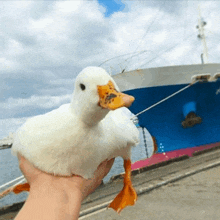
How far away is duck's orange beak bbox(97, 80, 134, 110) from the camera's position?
3.39ft

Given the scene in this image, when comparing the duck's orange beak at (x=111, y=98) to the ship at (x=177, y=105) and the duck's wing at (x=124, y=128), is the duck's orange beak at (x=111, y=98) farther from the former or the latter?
the ship at (x=177, y=105)

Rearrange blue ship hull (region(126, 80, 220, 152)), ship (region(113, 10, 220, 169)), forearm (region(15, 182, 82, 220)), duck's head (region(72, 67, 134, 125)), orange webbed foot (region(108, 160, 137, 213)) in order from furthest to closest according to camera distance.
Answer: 1. blue ship hull (region(126, 80, 220, 152))
2. ship (region(113, 10, 220, 169))
3. orange webbed foot (region(108, 160, 137, 213))
4. duck's head (region(72, 67, 134, 125))
5. forearm (region(15, 182, 82, 220))

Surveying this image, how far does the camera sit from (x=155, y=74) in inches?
267

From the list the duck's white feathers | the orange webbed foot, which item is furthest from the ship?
the duck's white feathers

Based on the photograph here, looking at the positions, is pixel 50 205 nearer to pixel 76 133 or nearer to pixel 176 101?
pixel 76 133


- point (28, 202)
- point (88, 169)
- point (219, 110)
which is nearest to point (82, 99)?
point (88, 169)

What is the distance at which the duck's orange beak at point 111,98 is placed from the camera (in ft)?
3.39

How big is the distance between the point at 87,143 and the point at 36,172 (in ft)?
1.12

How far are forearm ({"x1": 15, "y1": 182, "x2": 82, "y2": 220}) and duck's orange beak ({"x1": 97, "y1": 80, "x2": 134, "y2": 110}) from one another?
0.53m

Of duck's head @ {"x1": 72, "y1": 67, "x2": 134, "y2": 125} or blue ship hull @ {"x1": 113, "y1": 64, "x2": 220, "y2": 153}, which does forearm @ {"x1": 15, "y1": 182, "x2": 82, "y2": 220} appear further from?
blue ship hull @ {"x1": 113, "y1": 64, "x2": 220, "y2": 153}

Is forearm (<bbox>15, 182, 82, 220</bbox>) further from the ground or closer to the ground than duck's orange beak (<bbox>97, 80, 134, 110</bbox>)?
closer to the ground

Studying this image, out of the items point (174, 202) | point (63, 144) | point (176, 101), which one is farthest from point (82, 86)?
point (176, 101)

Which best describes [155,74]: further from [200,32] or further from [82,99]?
[82,99]

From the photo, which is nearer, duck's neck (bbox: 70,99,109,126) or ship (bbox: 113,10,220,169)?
duck's neck (bbox: 70,99,109,126)
